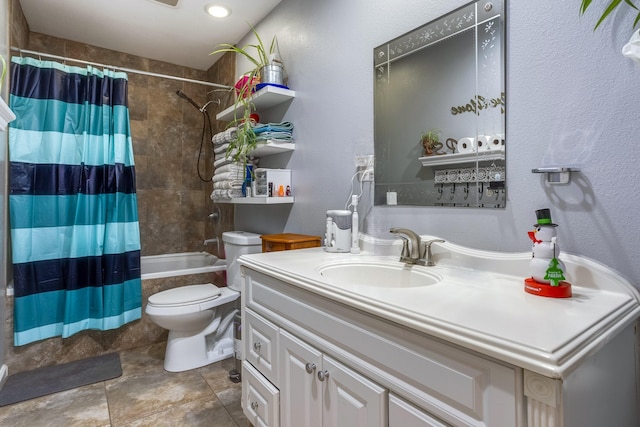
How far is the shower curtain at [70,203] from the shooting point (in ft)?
6.85

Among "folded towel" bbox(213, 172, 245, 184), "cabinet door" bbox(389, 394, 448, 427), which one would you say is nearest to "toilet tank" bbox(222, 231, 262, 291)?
"folded towel" bbox(213, 172, 245, 184)

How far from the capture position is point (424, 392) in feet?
2.38

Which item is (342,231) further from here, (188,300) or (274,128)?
(188,300)

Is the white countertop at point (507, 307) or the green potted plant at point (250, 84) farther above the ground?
the green potted plant at point (250, 84)

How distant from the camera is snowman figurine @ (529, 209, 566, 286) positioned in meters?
Answer: 0.81

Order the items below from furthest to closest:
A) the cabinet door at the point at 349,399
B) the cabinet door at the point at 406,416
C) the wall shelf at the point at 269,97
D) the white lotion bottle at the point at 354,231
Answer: the wall shelf at the point at 269,97
the white lotion bottle at the point at 354,231
the cabinet door at the point at 349,399
the cabinet door at the point at 406,416

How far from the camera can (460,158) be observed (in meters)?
1.20

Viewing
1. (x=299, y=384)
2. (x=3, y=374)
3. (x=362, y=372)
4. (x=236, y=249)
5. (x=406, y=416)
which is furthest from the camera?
(x=236, y=249)

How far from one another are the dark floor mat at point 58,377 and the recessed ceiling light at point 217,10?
2467 mm

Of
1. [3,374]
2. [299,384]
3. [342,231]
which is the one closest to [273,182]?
[342,231]

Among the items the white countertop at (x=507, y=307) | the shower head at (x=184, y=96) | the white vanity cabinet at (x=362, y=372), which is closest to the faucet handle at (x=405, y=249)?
the white countertop at (x=507, y=307)

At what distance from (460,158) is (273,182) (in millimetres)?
1188

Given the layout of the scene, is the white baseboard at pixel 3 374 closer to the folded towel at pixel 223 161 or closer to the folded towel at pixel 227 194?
the folded towel at pixel 227 194

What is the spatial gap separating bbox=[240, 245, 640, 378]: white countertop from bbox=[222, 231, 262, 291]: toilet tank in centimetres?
106
